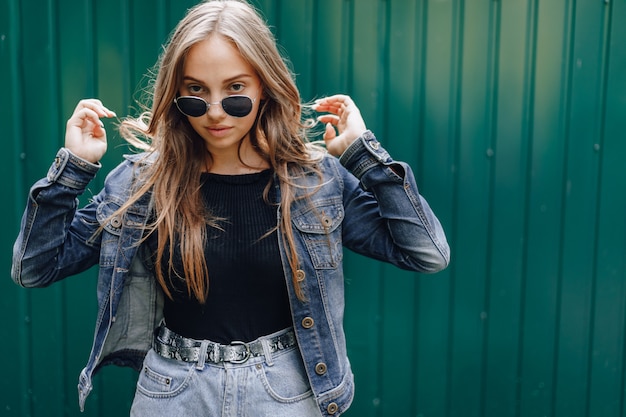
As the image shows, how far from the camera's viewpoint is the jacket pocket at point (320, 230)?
6.28ft

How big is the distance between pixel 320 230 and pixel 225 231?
29 cm

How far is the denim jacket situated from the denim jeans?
0.07 m

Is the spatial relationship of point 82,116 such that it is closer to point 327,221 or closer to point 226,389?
point 327,221

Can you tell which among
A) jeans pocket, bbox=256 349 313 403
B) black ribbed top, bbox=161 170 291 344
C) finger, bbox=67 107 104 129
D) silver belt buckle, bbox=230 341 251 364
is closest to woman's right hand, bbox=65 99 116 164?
finger, bbox=67 107 104 129

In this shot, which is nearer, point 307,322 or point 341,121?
point 307,322

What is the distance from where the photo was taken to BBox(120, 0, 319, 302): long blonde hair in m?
1.80

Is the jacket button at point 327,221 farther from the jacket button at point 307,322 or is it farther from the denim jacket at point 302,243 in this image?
the jacket button at point 307,322

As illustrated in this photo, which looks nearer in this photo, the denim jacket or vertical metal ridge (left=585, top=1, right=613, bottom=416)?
the denim jacket

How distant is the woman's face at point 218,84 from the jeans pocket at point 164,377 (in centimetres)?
65

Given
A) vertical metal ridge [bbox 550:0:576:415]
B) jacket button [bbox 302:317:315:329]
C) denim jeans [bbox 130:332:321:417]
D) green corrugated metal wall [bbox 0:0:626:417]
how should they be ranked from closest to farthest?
denim jeans [bbox 130:332:321:417]
jacket button [bbox 302:317:315:329]
green corrugated metal wall [bbox 0:0:626:417]
vertical metal ridge [bbox 550:0:576:415]

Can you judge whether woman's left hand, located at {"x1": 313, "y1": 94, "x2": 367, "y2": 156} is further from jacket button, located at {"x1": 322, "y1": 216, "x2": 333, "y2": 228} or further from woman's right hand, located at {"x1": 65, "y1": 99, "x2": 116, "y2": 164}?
woman's right hand, located at {"x1": 65, "y1": 99, "x2": 116, "y2": 164}

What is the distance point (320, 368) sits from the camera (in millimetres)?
1878

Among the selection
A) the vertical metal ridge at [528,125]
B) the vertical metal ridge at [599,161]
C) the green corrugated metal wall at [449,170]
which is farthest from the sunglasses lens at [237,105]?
the vertical metal ridge at [599,161]

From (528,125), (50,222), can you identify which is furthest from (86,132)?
(528,125)
